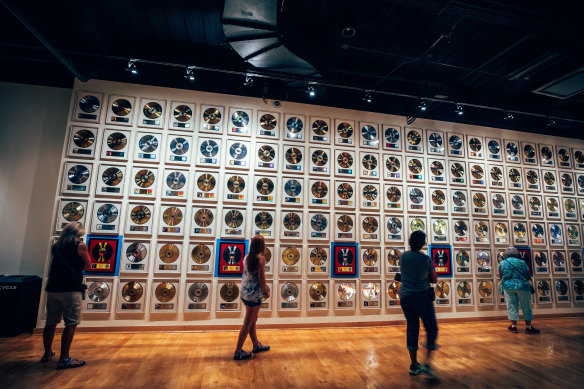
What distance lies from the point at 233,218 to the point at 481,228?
5392 millimetres

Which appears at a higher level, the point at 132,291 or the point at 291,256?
the point at 291,256

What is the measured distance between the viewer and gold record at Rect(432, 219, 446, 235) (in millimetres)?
5875

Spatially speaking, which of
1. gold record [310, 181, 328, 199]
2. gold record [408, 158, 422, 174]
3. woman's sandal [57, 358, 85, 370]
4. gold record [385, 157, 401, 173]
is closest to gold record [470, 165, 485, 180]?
gold record [408, 158, 422, 174]

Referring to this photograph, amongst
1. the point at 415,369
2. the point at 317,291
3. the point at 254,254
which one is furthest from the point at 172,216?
the point at 415,369

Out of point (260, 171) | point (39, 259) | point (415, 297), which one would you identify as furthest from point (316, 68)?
point (39, 259)

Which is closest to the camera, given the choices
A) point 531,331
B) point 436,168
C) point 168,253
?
point 168,253

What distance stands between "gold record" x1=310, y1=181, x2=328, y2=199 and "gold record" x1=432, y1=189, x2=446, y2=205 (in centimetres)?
245

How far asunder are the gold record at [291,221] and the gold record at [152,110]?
308cm

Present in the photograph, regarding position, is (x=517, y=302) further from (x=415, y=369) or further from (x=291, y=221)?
(x=291, y=221)

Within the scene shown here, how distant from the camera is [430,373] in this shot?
3.22m

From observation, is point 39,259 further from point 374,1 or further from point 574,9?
point 574,9

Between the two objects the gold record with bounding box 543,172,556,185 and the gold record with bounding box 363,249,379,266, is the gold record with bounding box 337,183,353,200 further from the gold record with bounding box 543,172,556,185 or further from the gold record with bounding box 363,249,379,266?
the gold record with bounding box 543,172,556,185

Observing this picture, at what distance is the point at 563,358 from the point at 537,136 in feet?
17.7

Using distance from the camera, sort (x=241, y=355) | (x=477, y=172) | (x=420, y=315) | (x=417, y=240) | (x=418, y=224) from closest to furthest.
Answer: (x=420, y=315), (x=417, y=240), (x=241, y=355), (x=418, y=224), (x=477, y=172)
